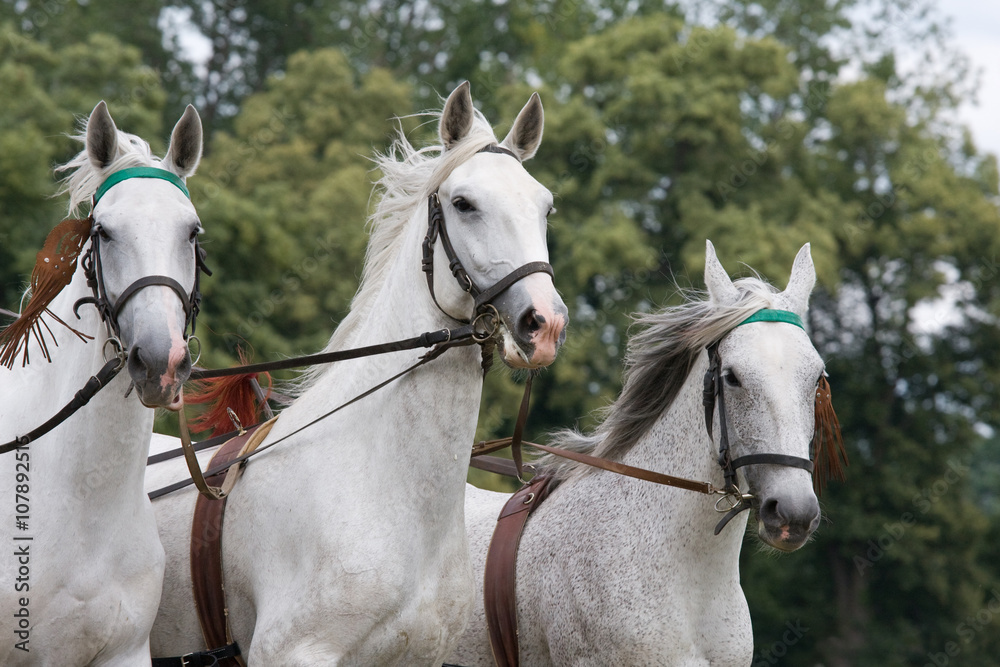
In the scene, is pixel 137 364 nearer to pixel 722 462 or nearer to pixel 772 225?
pixel 722 462

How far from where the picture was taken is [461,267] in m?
4.19

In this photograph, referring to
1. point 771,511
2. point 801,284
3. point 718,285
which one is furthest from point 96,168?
point 801,284

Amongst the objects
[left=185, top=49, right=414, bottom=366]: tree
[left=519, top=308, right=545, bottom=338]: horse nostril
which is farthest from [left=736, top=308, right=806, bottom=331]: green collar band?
[left=185, top=49, right=414, bottom=366]: tree

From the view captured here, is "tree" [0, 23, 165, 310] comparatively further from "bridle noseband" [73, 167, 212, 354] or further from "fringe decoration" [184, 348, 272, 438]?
"bridle noseband" [73, 167, 212, 354]

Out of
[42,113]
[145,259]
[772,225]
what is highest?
[145,259]

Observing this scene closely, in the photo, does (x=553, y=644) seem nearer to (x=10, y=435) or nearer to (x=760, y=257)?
(x=10, y=435)

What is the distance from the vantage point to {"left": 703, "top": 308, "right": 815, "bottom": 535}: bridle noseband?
4559mm

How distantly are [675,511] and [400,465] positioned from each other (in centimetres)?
139

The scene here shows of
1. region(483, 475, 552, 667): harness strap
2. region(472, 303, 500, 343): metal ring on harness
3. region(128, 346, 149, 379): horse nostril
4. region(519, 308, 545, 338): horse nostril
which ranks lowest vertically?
region(483, 475, 552, 667): harness strap

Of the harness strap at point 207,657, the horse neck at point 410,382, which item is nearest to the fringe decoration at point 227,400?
the horse neck at point 410,382

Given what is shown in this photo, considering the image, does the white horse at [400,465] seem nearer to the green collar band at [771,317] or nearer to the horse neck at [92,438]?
the horse neck at [92,438]

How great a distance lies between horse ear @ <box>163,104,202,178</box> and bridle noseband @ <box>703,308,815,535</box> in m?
2.36

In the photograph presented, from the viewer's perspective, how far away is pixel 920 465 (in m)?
22.2

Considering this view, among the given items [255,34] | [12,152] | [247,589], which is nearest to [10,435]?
[247,589]
